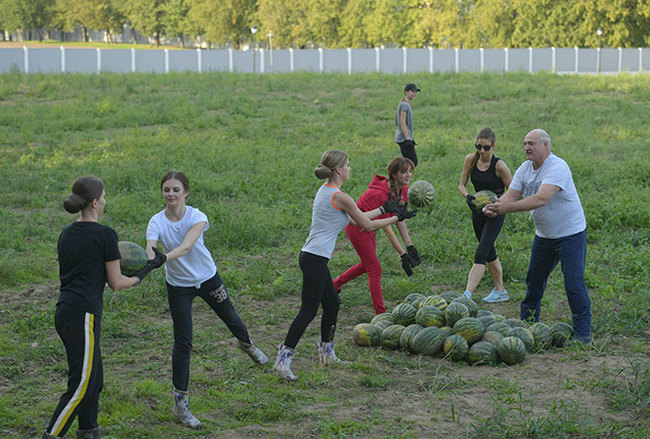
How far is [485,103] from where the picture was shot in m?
25.9

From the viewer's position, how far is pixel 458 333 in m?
7.25

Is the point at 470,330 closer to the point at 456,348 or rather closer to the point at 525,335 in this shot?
the point at 456,348

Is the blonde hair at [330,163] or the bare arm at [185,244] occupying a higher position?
the blonde hair at [330,163]

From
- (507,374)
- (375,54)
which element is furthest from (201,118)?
(375,54)

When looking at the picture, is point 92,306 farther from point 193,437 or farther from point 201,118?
point 201,118

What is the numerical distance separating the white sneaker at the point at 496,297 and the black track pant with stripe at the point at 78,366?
217 inches

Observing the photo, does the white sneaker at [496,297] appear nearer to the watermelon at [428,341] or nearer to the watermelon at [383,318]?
the watermelon at [383,318]

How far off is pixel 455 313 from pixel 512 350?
0.74 metres

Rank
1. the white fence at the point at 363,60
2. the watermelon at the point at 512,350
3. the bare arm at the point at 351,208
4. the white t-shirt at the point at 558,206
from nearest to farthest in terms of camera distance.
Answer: the bare arm at the point at 351,208, the watermelon at the point at 512,350, the white t-shirt at the point at 558,206, the white fence at the point at 363,60

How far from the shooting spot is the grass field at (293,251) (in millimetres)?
5863

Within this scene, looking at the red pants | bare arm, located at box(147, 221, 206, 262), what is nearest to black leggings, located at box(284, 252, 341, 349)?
bare arm, located at box(147, 221, 206, 262)

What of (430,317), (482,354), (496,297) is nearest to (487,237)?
(496,297)

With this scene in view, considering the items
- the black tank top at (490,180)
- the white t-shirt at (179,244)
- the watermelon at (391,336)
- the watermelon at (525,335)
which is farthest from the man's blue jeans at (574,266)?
the white t-shirt at (179,244)

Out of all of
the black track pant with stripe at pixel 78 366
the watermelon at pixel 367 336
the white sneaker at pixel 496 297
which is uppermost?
the black track pant with stripe at pixel 78 366
